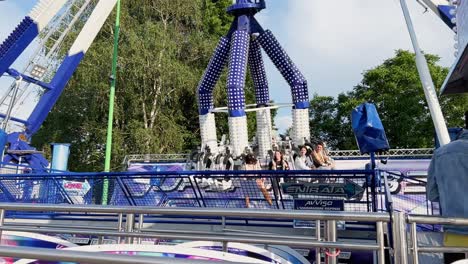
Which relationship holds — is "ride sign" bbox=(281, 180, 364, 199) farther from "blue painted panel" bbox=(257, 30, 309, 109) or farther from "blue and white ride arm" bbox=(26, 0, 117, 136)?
"blue and white ride arm" bbox=(26, 0, 117, 136)

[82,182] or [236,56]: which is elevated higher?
[236,56]

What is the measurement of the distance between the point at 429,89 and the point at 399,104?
1926 cm

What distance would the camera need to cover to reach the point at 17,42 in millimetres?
14938

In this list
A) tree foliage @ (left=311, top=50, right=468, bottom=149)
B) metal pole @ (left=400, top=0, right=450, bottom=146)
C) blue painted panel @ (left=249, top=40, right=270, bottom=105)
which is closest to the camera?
metal pole @ (left=400, top=0, right=450, bottom=146)

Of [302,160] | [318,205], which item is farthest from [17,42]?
[318,205]

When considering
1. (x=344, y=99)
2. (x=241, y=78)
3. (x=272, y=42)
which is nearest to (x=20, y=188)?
(x=241, y=78)

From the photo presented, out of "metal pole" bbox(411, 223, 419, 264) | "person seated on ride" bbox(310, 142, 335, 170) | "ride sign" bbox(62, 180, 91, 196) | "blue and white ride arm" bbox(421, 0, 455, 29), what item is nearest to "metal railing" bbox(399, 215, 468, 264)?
"metal pole" bbox(411, 223, 419, 264)

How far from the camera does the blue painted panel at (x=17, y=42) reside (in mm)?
14784

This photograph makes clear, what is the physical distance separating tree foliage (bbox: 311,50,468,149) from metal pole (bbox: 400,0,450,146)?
17316mm

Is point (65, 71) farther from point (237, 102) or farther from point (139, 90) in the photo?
point (139, 90)

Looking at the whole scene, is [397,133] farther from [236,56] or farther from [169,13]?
[236,56]

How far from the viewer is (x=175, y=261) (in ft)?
7.43

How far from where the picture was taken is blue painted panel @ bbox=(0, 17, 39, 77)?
48.5 feet

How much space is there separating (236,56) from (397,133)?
64.7 feet
